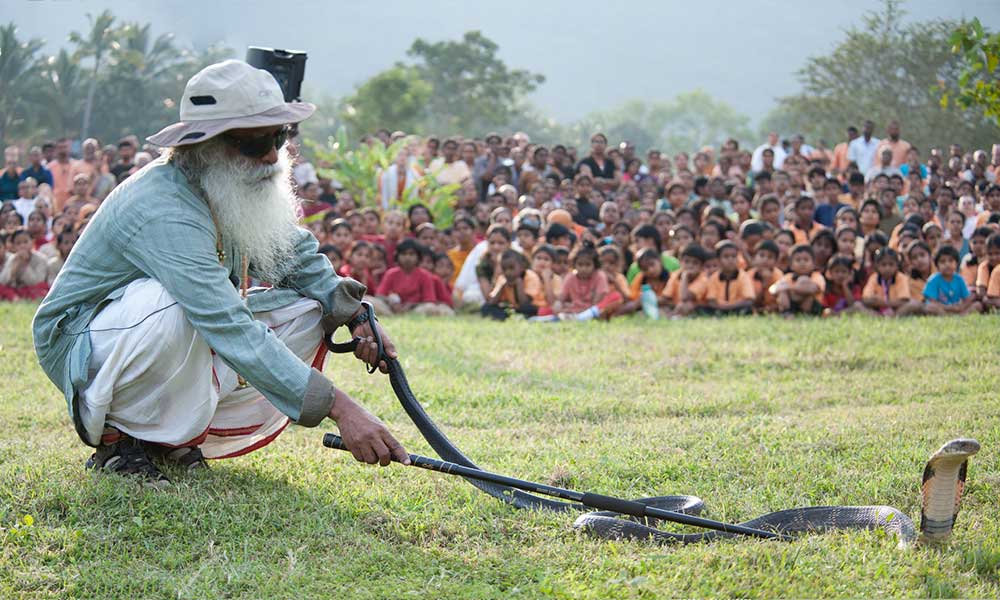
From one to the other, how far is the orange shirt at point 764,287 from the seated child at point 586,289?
1.21 metres

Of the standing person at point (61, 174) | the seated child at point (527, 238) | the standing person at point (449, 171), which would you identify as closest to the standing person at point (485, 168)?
the standing person at point (449, 171)

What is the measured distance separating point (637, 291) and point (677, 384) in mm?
3663

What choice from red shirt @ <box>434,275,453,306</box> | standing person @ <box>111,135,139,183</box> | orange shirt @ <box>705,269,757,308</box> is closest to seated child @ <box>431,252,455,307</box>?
red shirt @ <box>434,275,453,306</box>

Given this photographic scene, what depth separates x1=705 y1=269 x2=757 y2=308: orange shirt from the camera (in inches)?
376

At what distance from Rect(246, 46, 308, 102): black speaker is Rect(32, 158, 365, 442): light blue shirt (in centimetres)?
251

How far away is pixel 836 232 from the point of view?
10.6 metres

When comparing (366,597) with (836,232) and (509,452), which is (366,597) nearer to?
(509,452)

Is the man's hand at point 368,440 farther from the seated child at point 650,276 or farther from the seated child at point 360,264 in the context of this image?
the seated child at point 360,264

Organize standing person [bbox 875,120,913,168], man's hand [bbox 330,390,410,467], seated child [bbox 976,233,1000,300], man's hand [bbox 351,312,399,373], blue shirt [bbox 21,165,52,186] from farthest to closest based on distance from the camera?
standing person [bbox 875,120,913,168]
blue shirt [bbox 21,165,52,186]
seated child [bbox 976,233,1000,300]
man's hand [bbox 351,312,399,373]
man's hand [bbox 330,390,410,467]

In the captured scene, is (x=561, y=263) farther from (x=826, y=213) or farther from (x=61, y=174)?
(x=61, y=174)

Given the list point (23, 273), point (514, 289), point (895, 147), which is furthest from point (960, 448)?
point (895, 147)

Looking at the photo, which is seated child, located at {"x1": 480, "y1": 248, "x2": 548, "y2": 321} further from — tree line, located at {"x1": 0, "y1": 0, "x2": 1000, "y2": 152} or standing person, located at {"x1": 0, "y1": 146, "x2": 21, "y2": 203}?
tree line, located at {"x1": 0, "y1": 0, "x2": 1000, "y2": 152}

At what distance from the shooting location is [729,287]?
974 cm

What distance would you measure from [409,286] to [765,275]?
10.8ft
